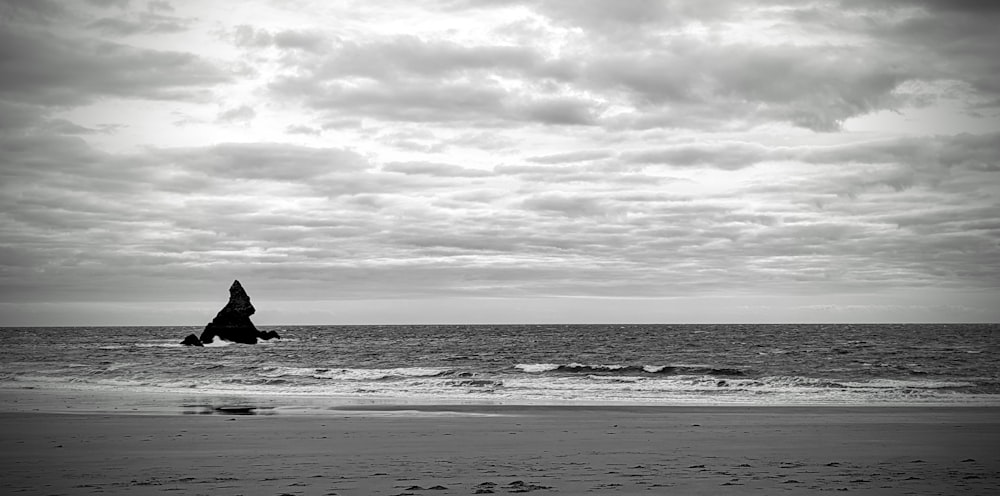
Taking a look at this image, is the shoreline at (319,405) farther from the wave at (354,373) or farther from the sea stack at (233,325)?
the sea stack at (233,325)

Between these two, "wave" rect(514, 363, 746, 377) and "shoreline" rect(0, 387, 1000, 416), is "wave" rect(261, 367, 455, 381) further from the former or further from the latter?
"shoreline" rect(0, 387, 1000, 416)

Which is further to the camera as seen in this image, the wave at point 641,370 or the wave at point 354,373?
the wave at point 641,370

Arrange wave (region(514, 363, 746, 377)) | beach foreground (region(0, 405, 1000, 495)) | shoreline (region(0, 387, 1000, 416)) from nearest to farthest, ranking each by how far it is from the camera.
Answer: beach foreground (region(0, 405, 1000, 495)) < shoreline (region(0, 387, 1000, 416)) < wave (region(514, 363, 746, 377))

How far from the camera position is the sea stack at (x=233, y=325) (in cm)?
8025

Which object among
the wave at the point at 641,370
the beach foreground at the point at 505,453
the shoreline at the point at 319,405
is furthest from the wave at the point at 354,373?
the beach foreground at the point at 505,453

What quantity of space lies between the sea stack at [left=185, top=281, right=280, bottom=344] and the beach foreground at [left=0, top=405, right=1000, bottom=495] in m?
61.1

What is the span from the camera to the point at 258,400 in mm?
26766

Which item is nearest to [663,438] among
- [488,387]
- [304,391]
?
[488,387]

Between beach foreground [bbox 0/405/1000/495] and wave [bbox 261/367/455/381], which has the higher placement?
beach foreground [bbox 0/405/1000/495]

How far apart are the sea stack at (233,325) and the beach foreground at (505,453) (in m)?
61.1

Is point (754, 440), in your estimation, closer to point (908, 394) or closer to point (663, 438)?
point (663, 438)

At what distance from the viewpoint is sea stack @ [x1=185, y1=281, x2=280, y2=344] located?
3159 inches

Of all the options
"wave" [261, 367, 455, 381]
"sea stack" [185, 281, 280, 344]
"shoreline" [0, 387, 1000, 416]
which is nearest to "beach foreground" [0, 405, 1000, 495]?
"shoreline" [0, 387, 1000, 416]

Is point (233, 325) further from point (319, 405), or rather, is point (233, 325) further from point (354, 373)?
point (319, 405)
